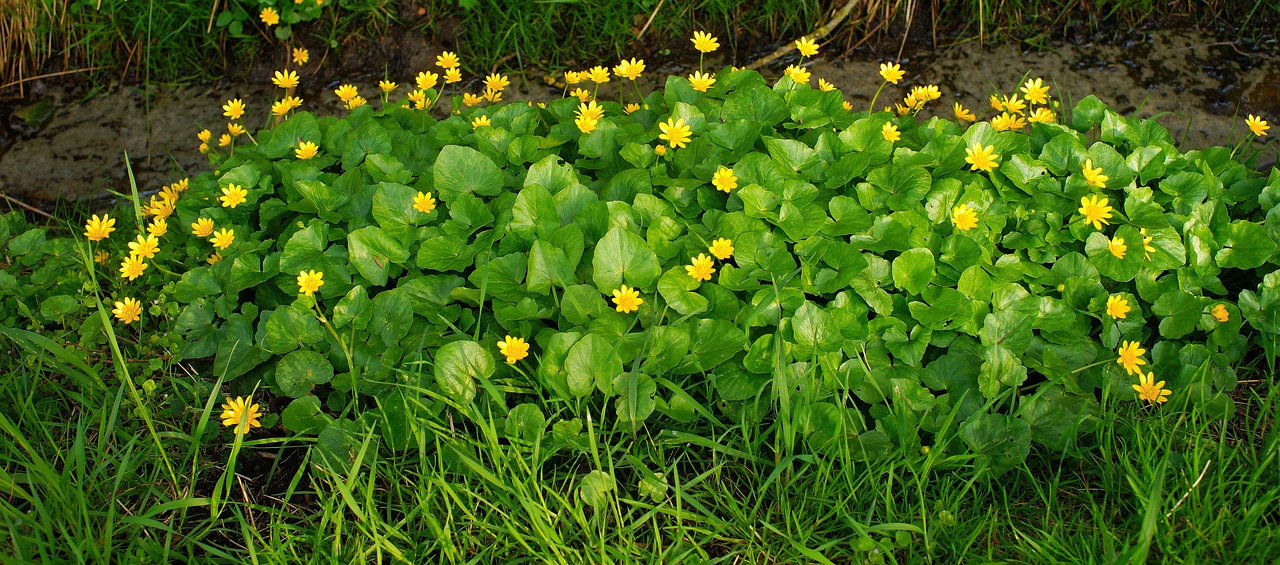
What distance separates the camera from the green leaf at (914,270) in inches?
87.1

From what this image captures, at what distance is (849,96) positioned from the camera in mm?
3768

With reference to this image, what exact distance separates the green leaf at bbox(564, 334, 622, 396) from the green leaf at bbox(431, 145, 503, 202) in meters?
0.58

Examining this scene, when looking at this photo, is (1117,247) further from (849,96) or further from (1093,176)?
(849,96)

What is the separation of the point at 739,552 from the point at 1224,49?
3288mm

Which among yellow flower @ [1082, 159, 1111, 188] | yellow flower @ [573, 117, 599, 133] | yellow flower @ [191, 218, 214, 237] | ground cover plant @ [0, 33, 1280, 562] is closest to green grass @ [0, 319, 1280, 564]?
Result: ground cover plant @ [0, 33, 1280, 562]

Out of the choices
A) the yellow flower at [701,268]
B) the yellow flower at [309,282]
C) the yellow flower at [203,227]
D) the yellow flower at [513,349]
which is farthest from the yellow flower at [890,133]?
the yellow flower at [203,227]

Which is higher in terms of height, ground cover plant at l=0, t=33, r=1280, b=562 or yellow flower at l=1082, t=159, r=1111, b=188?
yellow flower at l=1082, t=159, r=1111, b=188

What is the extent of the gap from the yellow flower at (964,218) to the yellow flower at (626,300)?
2.73 feet

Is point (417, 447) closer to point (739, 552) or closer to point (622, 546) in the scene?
point (622, 546)

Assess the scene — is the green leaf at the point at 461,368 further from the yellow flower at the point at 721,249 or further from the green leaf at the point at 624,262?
the yellow flower at the point at 721,249

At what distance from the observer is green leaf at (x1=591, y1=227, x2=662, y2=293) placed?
84.6 inches

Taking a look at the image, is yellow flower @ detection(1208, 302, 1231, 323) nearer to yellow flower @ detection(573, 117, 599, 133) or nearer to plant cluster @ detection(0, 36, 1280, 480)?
plant cluster @ detection(0, 36, 1280, 480)

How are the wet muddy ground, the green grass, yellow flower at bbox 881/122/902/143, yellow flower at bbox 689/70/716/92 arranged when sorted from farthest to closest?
the wet muddy ground → yellow flower at bbox 689/70/716/92 → yellow flower at bbox 881/122/902/143 → the green grass

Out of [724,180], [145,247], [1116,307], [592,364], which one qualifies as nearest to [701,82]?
[724,180]
